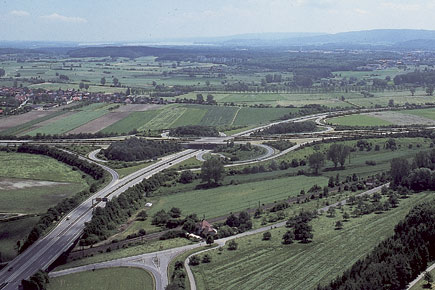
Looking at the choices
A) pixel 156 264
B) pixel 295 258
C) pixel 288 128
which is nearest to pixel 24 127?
pixel 288 128

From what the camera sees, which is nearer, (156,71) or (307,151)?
(307,151)

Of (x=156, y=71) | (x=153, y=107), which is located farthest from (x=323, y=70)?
(x=153, y=107)

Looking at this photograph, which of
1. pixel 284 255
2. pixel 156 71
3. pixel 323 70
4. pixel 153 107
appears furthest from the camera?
pixel 156 71

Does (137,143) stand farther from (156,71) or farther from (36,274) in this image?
(156,71)

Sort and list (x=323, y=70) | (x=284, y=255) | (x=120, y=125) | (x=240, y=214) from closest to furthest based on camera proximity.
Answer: (x=284, y=255) < (x=240, y=214) < (x=120, y=125) < (x=323, y=70)

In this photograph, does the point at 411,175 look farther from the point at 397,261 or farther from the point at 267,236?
the point at 397,261

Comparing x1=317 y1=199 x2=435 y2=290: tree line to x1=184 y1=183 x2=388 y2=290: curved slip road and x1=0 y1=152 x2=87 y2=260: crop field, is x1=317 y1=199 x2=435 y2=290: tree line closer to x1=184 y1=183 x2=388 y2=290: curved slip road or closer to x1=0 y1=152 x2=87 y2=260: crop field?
x1=184 y1=183 x2=388 y2=290: curved slip road
